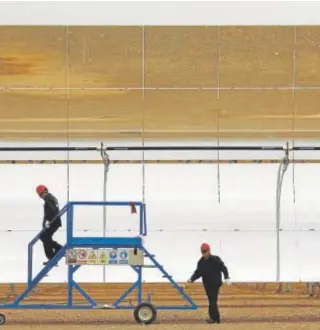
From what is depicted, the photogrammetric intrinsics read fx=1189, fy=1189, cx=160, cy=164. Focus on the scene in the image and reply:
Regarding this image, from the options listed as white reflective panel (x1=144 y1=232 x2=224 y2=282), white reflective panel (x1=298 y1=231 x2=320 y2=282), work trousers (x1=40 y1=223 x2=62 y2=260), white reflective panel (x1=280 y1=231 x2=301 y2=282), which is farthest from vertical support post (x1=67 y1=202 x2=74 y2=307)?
white reflective panel (x1=298 y1=231 x2=320 y2=282)

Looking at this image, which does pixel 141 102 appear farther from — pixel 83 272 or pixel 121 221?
pixel 83 272

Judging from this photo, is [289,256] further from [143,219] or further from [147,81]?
[143,219]

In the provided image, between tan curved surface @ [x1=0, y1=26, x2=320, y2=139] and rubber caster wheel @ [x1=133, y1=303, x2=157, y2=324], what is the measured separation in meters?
4.84

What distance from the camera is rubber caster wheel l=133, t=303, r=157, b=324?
1001 centimetres

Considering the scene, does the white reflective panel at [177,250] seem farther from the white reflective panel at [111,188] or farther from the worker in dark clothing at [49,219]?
the worker in dark clothing at [49,219]

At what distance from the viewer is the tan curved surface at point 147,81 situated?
14578 mm

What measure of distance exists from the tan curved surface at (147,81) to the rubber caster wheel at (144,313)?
15.9 ft

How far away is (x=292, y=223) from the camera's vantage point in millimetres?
14461

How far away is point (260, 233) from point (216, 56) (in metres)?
2.26

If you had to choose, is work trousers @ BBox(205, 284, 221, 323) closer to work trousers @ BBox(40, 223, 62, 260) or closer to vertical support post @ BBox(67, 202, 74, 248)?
vertical support post @ BBox(67, 202, 74, 248)

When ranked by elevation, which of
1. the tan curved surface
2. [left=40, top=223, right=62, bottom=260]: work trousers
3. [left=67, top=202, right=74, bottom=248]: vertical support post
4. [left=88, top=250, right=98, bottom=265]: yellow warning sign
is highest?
the tan curved surface

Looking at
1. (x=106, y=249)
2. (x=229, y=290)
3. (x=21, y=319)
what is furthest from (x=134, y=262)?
(x=229, y=290)

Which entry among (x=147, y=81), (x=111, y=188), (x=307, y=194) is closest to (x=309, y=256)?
→ (x=307, y=194)

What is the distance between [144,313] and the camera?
10039 mm
